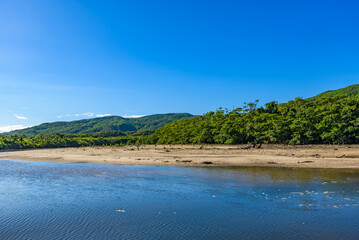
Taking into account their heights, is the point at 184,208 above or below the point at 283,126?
below

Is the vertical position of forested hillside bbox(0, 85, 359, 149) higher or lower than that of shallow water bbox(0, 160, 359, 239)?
higher

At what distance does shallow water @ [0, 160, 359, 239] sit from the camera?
1102cm

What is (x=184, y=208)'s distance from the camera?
1440cm

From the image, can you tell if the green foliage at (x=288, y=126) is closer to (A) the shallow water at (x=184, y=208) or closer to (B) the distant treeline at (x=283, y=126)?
(B) the distant treeline at (x=283, y=126)

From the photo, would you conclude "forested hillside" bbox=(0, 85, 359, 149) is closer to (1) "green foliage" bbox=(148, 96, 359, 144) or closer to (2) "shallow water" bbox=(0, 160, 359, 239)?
(1) "green foliage" bbox=(148, 96, 359, 144)

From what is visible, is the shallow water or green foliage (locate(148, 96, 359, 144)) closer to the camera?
the shallow water

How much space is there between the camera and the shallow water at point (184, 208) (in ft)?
36.2

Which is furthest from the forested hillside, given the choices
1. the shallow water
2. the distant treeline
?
the shallow water

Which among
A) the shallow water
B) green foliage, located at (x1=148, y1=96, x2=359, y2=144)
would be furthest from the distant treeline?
the shallow water

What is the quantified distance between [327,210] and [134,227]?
10.2 meters

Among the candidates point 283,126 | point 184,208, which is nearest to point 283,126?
point 283,126

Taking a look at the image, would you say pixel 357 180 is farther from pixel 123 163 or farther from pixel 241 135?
pixel 241 135

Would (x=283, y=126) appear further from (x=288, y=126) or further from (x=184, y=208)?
(x=184, y=208)

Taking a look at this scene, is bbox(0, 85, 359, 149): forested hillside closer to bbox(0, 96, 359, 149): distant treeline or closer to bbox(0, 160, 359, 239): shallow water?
bbox(0, 96, 359, 149): distant treeline
